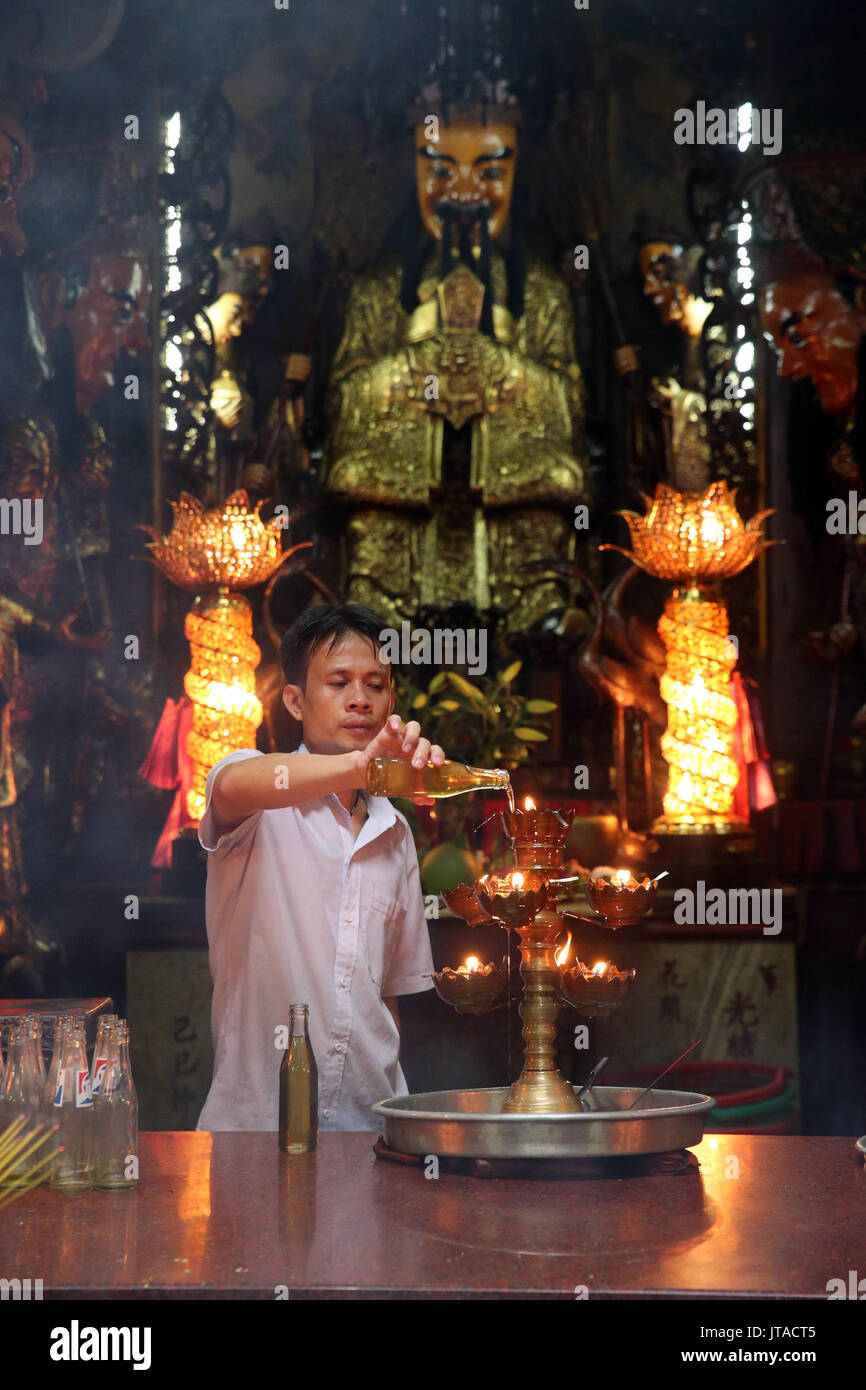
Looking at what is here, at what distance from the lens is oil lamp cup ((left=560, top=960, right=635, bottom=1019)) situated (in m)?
1.59

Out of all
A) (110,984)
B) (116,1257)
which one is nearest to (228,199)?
(110,984)

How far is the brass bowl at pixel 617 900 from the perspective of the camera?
5.30 ft

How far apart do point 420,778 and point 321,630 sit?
1.78 feet

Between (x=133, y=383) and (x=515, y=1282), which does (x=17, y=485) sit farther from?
(x=515, y=1282)

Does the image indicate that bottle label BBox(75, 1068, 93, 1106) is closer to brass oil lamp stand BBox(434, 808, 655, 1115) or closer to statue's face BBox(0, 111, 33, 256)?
brass oil lamp stand BBox(434, 808, 655, 1115)

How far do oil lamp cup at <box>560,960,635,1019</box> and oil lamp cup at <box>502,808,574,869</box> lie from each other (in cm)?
13

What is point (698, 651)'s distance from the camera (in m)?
4.55

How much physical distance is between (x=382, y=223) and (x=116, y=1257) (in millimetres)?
5851

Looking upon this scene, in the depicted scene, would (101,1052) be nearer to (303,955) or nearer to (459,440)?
(303,955)

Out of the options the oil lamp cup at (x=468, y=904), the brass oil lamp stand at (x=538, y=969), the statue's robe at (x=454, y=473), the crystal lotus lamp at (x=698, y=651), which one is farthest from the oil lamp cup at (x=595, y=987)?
the statue's robe at (x=454, y=473)
